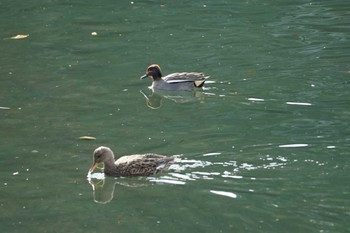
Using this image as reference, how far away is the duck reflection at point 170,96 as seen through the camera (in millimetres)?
15188

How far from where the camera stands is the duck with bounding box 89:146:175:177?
11.6m

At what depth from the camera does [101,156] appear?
11789 millimetres

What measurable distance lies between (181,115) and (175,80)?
6.14 feet

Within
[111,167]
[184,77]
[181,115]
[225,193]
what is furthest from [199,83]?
[225,193]

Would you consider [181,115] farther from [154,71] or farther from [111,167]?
[111,167]

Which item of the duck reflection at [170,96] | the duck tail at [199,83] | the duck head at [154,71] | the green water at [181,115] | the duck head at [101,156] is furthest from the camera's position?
the duck head at [154,71]

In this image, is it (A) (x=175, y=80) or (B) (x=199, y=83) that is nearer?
(B) (x=199, y=83)

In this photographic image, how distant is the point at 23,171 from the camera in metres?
11.8

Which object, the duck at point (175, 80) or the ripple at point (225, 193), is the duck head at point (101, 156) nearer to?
the ripple at point (225, 193)

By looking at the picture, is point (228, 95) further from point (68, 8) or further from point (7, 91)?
point (68, 8)

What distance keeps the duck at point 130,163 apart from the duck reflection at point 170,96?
2.98 meters

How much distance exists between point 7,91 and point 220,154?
197 inches

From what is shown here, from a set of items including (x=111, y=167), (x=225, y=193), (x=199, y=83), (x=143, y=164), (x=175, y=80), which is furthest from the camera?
(x=175, y=80)

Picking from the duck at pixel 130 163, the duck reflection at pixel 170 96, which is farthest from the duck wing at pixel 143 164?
the duck reflection at pixel 170 96
